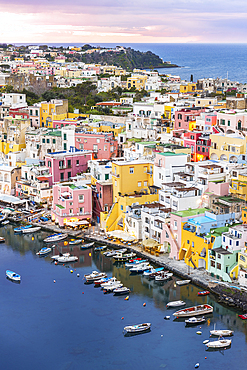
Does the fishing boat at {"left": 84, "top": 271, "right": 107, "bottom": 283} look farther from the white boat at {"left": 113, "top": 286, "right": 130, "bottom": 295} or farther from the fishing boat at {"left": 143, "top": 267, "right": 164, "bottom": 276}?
the fishing boat at {"left": 143, "top": 267, "right": 164, "bottom": 276}

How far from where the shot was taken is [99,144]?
43.4 metres

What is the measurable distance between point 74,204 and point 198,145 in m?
9.73

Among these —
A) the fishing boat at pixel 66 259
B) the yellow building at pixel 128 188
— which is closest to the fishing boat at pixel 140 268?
the fishing boat at pixel 66 259

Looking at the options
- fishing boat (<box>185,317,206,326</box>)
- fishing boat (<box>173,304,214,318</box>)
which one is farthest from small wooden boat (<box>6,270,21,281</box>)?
fishing boat (<box>185,317,206,326</box>)

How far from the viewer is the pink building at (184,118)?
1759 inches

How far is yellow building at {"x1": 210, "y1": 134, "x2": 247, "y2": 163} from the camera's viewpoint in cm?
3719

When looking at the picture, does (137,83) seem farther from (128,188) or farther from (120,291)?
(120,291)

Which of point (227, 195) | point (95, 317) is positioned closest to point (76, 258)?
point (95, 317)

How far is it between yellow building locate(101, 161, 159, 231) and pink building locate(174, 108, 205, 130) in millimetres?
9460

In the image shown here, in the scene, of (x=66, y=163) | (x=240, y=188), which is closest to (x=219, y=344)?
(x=240, y=188)

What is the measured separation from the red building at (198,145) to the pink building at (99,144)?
20.2ft

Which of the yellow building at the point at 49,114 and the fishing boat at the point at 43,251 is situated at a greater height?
the yellow building at the point at 49,114

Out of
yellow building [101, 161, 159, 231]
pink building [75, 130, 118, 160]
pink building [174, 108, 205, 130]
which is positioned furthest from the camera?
pink building [174, 108, 205, 130]

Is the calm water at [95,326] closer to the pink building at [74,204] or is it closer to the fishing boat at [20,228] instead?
the fishing boat at [20,228]
